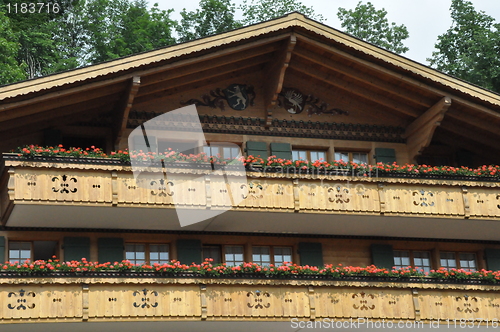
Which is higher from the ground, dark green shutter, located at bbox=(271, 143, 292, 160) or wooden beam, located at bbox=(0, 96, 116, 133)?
wooden beam, located at bbox=(0, 96, 116, 133)

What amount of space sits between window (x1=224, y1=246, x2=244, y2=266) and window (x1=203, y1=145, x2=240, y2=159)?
2.72 meters

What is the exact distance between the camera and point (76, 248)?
83.6ft

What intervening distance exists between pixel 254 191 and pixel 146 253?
11.6 ft

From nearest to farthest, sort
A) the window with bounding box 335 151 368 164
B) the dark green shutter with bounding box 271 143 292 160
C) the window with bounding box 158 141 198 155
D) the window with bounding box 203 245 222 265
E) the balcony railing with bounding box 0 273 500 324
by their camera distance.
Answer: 1. the balcony railing with bounding box 0 273 500 324
2. the window with bounding box 203 245 222 265
3. the window with bounding box 158 141 198 155
4. the dark green shutter with bounding box 271 143 292 160
5. the window with bounding box 335 151 368 164

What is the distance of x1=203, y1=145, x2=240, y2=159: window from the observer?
27.9 meters

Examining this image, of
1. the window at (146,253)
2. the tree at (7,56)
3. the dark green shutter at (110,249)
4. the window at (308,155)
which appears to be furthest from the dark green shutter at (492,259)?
the tree at (7,56)

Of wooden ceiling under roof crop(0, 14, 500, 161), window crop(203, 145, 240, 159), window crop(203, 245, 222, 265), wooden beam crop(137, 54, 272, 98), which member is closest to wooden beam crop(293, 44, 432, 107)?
wooden ceiling under roof crop(0, 14, 500, 161)

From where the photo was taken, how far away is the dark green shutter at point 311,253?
27.3 meters

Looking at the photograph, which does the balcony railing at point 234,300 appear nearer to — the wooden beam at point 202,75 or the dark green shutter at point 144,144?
the dark green shutter at point 144,144

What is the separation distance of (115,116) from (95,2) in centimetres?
1895

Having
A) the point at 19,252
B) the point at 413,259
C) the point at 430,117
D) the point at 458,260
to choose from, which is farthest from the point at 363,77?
the point at 19,252

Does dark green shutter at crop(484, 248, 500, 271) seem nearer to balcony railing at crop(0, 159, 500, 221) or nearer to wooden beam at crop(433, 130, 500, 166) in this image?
balcony railing at crop(0, 159, 500, 221)

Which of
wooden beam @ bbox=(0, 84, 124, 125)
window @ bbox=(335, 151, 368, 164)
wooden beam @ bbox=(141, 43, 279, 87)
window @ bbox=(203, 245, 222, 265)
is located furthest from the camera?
window @ bbox=(335, 151, 368, 164)

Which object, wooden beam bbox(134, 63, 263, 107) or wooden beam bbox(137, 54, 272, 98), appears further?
wooden beam bbox(134, 63, 263, 107)
